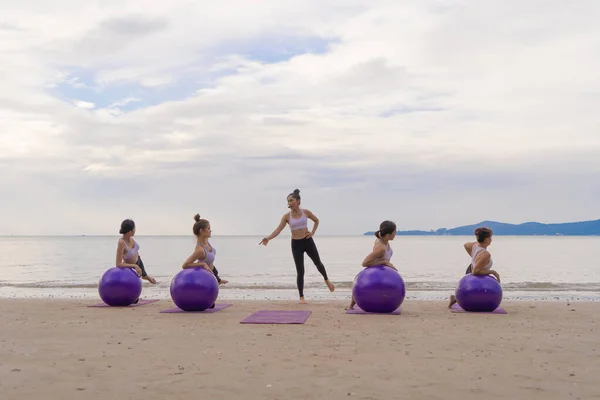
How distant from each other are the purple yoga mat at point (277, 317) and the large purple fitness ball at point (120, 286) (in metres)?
2.49

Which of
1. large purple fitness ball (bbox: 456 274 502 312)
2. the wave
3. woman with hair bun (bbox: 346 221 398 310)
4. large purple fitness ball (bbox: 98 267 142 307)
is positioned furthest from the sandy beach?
the wave

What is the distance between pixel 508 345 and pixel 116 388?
4205mm

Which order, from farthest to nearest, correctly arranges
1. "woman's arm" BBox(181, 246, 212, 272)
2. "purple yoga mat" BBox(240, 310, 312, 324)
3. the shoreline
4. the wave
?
the wave < the shoreline < "woman's arm" BBox(181, 246, 212, 272) < "purple yoga mat" BBox(240, 310, 312, 324)

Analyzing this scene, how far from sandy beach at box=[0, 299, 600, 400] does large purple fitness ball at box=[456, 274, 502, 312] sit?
423 mm

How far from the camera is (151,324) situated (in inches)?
323

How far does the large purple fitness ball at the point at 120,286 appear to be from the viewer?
10.4 metres

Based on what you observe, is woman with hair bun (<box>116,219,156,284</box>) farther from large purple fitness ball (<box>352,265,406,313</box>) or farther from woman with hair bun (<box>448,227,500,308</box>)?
woman with hair bun (<box>448,227,500,308</box>)

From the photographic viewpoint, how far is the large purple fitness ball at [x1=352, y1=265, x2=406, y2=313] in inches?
357

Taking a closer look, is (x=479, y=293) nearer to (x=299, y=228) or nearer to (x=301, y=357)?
(x=299, y=228)

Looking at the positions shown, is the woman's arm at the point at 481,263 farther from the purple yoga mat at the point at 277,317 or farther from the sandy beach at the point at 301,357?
the purple yoga mat at the point at 277,317

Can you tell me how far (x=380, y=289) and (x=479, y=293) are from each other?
1676 mm

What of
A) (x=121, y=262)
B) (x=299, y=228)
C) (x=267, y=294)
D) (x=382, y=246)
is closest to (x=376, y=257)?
(x=382, y=246)

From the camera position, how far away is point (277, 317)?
8883mm

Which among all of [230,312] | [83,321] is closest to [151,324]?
[83,321]
